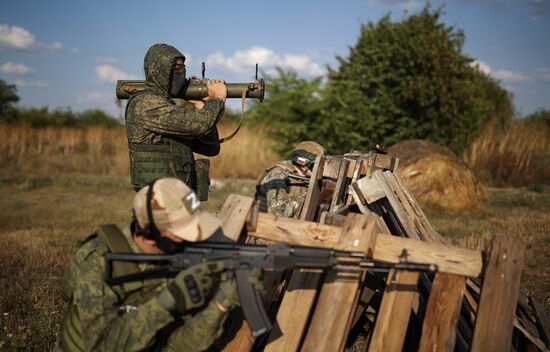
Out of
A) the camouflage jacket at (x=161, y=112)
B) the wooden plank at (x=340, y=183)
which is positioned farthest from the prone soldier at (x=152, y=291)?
the wooden plank at (x=340, y=183)

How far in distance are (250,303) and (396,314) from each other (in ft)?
3.56

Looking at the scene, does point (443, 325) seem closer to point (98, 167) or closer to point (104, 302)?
point (104, 302)

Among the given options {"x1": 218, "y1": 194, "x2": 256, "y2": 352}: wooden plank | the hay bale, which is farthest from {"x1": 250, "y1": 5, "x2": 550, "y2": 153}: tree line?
{"x1": 218, "y1": 194, "x2": 256, "y2": 352}: wooden plank

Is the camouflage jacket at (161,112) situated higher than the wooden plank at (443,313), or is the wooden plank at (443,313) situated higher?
the camouflage jacket at (161,112)

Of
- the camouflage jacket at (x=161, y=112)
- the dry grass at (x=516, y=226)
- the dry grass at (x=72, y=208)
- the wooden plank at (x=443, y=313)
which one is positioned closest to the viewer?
the wooden plank at (x=443, y=313)

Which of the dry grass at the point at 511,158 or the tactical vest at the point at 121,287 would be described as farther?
the dry grass at the point at 511,158

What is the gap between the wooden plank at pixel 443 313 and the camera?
Answer: 3391mm

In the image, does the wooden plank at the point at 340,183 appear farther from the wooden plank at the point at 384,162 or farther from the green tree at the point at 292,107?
the green tree at the point at 292,107

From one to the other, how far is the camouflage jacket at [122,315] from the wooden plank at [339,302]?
71cm

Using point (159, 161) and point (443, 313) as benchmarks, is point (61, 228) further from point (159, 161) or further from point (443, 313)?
point (443, 313)

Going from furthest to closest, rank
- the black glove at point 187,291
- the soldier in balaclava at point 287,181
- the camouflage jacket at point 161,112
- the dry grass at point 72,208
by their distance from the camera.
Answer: the soldier in balaclava at point 287,181, the dry grass at point 72,208, the camouflage jacket at point 161,112, the black glove at point 187,291

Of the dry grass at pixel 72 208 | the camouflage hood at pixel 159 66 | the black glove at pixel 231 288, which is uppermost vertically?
the camouflage hood at pixel 159 66

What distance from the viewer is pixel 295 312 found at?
139 inches

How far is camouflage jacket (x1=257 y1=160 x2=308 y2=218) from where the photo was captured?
22.9 feet
